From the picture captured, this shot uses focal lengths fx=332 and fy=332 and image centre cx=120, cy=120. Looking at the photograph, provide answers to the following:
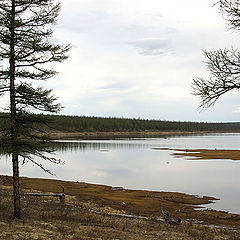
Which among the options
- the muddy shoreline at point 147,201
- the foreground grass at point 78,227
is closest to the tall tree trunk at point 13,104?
the foreground grass at point 78,227

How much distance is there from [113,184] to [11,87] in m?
22.2

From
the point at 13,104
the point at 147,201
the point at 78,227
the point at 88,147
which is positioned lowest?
the point at 147,201

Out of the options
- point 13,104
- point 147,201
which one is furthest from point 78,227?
point 147,201

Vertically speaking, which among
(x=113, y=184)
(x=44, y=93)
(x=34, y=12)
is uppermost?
(x=34, y=12)

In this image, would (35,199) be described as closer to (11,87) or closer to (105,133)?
(11,87)

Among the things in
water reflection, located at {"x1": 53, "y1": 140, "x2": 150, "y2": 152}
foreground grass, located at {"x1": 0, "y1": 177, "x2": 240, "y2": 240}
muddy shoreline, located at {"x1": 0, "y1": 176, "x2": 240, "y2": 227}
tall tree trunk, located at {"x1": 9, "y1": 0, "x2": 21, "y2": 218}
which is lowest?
muddy shoreline, located at {"x1": 0, "y1": 176, "x2": 240, "y2": 227}

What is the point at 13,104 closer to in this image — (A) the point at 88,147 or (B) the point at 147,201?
(B) the point at 147,201

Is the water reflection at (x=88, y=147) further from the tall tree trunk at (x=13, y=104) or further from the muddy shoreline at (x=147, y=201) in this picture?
the tall tree trunk at (x=13, y=104)

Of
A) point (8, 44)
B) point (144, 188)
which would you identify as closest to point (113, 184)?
point (144, 188)

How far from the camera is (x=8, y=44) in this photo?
506 inches

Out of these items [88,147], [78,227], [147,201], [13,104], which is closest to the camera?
[78,227]

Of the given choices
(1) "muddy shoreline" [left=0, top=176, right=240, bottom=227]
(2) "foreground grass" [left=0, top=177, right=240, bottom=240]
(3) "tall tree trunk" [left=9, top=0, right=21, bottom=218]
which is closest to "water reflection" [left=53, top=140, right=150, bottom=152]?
(1) "muddy shoreline" [left=0, top=176, right=240, bottom=227]

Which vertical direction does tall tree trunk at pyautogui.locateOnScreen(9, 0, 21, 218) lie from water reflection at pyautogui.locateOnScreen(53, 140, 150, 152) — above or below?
above

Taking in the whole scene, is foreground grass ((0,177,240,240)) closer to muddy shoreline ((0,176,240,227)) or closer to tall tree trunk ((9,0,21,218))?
tall tree trunk ((9,0,21,218))
